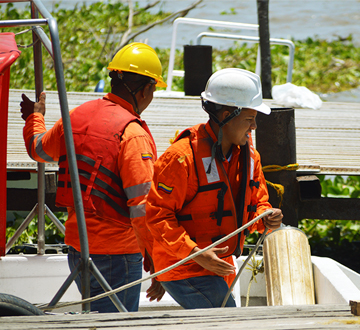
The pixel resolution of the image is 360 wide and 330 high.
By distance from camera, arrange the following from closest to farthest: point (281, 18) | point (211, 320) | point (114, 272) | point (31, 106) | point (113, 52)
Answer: point (211, 320) < point (114, 272) < point (31, 106) < point (113, 52) < point (281, 18)

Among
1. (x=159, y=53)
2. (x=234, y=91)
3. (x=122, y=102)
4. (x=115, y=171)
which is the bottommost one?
(x=115, y=171)

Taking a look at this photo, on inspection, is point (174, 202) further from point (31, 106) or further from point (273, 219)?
point (31, 106)

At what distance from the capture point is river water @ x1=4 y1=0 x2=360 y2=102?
14602 mm

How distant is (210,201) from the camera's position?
2.32 meters

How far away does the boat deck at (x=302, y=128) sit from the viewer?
429cm

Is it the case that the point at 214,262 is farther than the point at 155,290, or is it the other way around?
the point at 155,290

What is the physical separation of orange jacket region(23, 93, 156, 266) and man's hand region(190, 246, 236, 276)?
34 cm

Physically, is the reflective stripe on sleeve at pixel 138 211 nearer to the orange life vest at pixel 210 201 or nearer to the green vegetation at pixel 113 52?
the orange life vest at pixel 210 201

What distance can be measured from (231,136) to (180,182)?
0.32m

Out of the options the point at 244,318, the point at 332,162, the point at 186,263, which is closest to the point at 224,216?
the point at 186,263

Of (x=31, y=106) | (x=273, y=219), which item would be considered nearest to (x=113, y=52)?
(x=31, y=106)

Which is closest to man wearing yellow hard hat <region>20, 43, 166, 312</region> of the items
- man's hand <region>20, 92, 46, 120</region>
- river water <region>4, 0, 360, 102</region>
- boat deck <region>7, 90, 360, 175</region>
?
man's hand <region>20, 92, 46, 120</region>

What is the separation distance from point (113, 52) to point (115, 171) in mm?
9271

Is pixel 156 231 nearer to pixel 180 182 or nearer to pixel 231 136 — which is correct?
pixel 180 182
